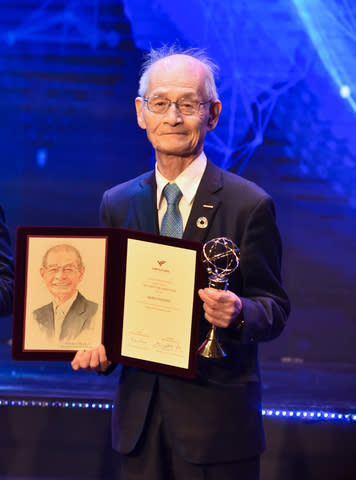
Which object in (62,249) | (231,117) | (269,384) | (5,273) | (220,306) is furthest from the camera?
(231,117)

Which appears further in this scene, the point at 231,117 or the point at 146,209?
the point at 231,117

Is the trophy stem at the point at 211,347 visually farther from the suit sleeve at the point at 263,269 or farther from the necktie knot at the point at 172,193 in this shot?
the necktie knot at the point at 172,193

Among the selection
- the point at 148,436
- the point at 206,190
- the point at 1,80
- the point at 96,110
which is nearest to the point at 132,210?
the point at 206,190

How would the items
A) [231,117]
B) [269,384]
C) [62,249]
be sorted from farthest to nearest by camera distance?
[231,117] → [269,384] → [62,249]

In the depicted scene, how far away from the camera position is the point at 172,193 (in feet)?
5.88

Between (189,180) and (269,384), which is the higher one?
(189,180)

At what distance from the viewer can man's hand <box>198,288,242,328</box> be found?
154 cm

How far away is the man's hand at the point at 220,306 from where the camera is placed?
1539mm

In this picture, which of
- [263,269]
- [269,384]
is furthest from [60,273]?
[269,384]

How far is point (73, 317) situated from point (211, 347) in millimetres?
393

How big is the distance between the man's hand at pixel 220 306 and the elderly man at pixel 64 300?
33cm

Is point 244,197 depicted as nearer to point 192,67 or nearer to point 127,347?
point 192,67

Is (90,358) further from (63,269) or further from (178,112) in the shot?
(178,112)

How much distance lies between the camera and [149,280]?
1.64m
